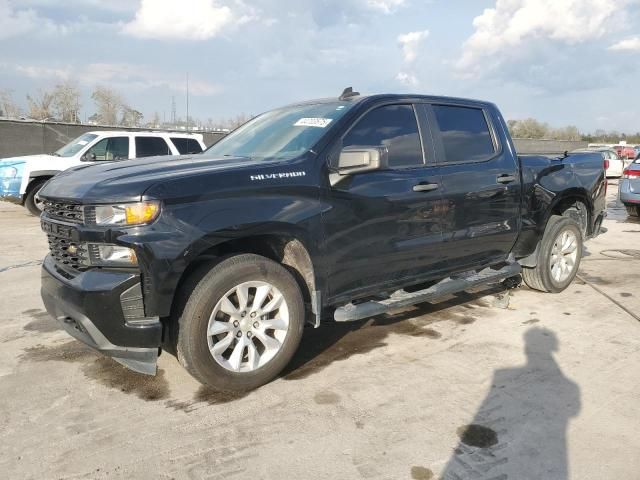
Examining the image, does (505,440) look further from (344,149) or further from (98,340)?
(98,340)

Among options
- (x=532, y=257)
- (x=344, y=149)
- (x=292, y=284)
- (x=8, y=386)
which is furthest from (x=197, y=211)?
(x=532, y=257)

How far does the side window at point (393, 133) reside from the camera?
3.92 meters

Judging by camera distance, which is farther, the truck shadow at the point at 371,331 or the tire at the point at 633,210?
the tire at the point at 633,210

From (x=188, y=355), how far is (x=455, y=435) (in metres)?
1.60

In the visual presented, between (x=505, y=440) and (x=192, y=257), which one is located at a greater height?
(x=192, y=257)

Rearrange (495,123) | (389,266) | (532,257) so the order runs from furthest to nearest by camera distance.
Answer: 1. (532,257)
2. (495,123)
3. (389,266)

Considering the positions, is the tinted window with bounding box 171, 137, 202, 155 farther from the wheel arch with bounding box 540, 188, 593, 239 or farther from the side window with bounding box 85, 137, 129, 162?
the wheel arch with bounding box 540, 188, 593, 239

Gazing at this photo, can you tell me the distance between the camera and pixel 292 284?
3477 mm

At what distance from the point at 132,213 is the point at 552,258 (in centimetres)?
449

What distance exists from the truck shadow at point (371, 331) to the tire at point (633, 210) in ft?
28.4

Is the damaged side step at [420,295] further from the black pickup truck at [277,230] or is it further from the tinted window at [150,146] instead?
the tinted window at [150,146]

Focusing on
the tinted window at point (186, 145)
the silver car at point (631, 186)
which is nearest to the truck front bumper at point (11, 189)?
the tinted window at point (186, 145)

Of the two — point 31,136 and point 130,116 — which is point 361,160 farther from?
point 130,116

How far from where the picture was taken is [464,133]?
4672 millimetres
